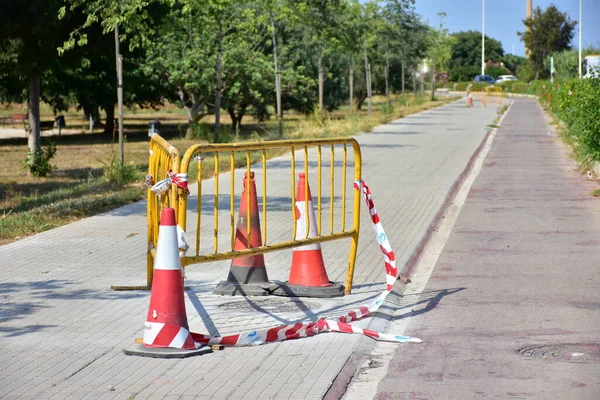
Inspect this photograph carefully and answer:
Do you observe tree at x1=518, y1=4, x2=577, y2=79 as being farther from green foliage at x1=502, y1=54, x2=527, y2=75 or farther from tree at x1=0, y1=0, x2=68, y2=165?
tree at x1=0, y1=0, x2=68, y2=165

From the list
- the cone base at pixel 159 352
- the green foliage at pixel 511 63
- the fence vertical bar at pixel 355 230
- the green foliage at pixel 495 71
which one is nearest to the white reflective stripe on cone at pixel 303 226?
the fence vertical bar at pixel 355 230

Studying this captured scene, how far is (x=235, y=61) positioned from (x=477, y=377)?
32.2 metres

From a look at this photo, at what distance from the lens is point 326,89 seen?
2261 inches

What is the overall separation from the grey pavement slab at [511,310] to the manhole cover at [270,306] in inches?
34.1

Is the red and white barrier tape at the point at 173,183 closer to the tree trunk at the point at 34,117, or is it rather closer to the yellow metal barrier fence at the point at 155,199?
the yellow metal barrier fence at the point at 155,199

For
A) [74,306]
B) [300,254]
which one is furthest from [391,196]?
[74,306]

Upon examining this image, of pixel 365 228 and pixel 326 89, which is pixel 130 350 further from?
pixel 326 89

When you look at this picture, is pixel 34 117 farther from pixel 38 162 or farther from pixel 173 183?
pixel 173 183

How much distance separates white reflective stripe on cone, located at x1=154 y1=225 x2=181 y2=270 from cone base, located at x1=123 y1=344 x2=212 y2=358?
0.51 meters

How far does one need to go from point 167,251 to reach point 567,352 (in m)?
2.62

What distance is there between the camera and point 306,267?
28.5 feet

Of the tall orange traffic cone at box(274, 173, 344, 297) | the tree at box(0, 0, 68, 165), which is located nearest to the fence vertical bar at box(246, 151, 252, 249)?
the tall orange traffic cone at box(274, 173, 344, 297)

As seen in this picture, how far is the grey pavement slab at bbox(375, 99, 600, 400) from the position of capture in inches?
239

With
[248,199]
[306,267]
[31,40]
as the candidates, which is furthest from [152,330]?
[31,40]
